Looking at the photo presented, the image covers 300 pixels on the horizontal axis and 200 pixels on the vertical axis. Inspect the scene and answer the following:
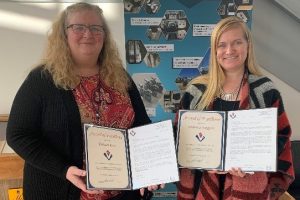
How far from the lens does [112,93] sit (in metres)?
1.66

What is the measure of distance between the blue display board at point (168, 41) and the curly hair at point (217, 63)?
107cm

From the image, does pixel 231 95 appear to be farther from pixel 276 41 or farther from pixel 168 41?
pixel 276 41

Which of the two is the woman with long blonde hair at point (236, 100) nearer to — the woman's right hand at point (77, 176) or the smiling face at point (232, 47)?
the smiling face at point (232, 47)

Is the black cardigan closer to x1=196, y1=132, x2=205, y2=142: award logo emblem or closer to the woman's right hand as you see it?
the woman's right hand

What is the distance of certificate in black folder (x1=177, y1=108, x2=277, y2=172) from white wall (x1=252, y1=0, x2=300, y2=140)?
175cm

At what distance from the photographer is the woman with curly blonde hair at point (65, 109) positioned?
4.88 feet

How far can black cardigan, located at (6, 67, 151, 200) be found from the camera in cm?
148

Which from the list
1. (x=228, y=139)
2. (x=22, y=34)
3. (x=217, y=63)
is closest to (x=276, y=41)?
(x=217, y=63)

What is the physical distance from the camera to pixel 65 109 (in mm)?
1499

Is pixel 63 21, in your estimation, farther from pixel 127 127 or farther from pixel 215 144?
pixel 215 144

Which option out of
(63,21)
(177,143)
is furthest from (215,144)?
(63,21)

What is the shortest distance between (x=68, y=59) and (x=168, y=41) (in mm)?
1392

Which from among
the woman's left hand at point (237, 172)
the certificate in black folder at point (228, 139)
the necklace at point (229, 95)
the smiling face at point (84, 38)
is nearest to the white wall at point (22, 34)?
the smiling face at point (84, 38)

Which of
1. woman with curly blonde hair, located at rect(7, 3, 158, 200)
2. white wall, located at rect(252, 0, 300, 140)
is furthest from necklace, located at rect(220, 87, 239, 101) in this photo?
white wall, located at rect(252, 0, 300, 140)
